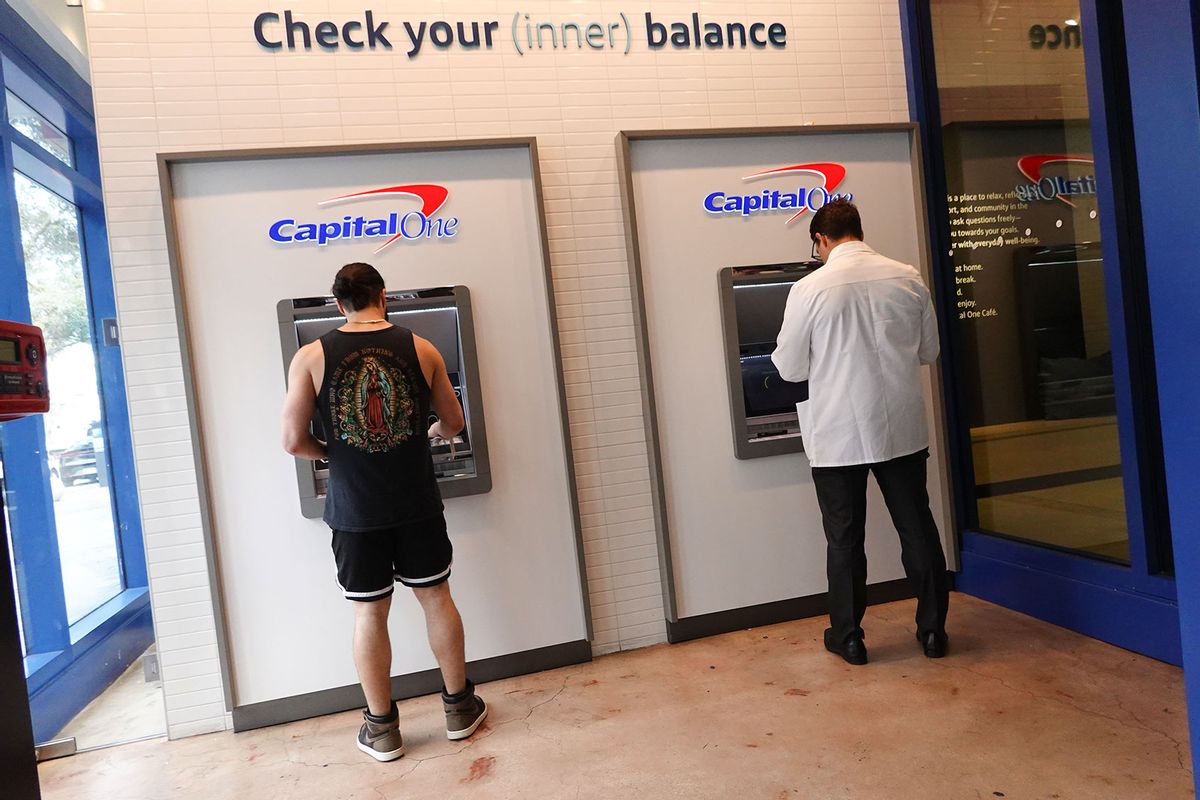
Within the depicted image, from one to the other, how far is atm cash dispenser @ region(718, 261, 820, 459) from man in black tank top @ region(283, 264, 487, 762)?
1326mm

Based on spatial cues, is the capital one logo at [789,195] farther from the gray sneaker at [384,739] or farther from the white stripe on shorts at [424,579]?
the gray sneaker at [384,739]

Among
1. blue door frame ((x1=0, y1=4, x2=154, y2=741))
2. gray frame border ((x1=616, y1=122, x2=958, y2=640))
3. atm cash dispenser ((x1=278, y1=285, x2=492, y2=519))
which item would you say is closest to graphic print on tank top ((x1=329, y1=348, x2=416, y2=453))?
atm cash dispenser ((x1=278, y1=285, x2=492, y2=519))

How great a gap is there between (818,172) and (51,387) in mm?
3361

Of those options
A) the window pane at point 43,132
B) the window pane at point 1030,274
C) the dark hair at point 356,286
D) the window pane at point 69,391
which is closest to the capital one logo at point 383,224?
the dark hair at point 356,286

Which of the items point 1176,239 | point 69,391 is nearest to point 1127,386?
point 1176,239

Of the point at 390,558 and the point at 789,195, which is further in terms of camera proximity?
the point at 789,195

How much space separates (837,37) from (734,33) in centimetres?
51

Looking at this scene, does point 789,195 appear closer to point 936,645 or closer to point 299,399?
point 936,645

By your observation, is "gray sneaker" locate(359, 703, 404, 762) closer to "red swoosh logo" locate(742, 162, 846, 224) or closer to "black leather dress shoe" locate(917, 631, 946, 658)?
"black leather dress shoe" locate(917, 631, 946, 658)

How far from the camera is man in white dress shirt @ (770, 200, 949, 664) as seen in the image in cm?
313

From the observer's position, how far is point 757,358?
12.3ft

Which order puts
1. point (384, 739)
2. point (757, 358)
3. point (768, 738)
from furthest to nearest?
point (757, 358), point (384, 739), point (768, 738)

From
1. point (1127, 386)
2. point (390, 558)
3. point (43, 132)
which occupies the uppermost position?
point (43, 132)

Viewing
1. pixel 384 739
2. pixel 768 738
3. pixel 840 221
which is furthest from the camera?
pixel 840 221
